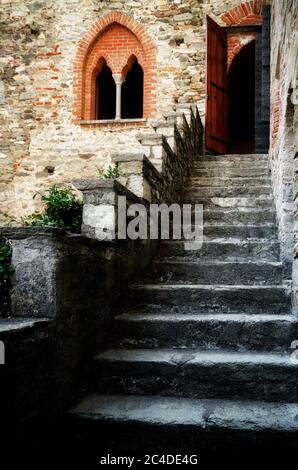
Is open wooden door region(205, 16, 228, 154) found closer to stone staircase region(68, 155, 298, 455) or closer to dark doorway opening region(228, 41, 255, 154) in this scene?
dark doorway opening region(228, 41, 255, 154)

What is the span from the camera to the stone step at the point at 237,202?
4.72 m

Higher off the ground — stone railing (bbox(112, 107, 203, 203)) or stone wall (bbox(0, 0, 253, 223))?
stone wall (bbox(0, 0, 253, 223))

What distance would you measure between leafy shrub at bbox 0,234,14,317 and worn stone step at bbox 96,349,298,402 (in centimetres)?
70

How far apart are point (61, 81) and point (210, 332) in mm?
7125

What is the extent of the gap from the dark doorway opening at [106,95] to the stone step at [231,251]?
665 cm

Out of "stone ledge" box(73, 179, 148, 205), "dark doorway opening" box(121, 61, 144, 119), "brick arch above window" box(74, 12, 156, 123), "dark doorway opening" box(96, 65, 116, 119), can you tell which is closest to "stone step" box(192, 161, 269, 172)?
"brick arch above window" box(74, 12, 156, 123)

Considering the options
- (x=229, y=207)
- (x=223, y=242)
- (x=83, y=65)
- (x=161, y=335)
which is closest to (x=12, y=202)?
(x=83, y=65)

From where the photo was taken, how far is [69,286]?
218 centimetres

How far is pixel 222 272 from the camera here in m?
3.49

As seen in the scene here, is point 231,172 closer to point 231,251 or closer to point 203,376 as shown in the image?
point 231,251

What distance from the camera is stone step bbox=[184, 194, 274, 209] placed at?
186 inches
